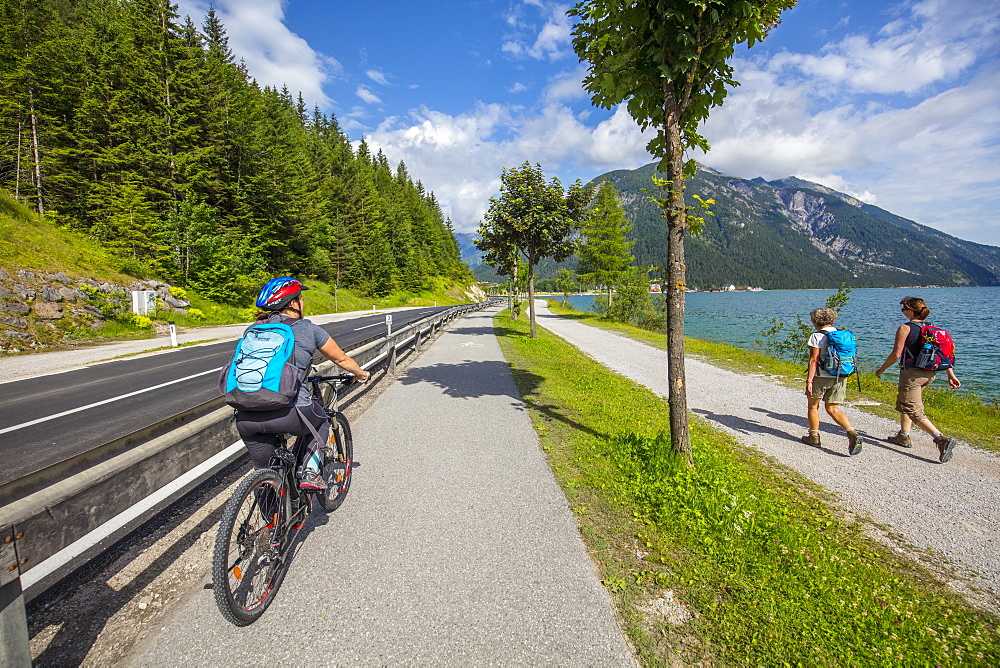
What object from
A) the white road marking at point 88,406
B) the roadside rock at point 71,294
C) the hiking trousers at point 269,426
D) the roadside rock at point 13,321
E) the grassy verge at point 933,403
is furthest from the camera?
the roadside rock at point 71,294

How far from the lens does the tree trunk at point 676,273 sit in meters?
4.30

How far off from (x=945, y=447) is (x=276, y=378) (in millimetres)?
7348

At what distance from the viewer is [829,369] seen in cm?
562

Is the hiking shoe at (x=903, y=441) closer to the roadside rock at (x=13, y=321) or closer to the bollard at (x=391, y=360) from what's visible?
the bollard at (x=391, y=360)

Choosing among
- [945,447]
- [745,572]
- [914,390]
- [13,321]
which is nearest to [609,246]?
[914,390]

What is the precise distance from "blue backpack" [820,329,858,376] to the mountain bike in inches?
249

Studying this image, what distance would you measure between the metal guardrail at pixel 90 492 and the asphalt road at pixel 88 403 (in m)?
2.53

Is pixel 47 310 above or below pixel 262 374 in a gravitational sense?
above

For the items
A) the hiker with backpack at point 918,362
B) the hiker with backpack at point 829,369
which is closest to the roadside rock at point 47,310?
the hiker with backpack at point 829,369

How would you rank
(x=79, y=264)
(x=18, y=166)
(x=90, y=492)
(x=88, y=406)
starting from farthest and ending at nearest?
1. (x=18, y=166)
2. (x=79, y=264)
3. (x=88, y=406)
4. (x=90, y=492)

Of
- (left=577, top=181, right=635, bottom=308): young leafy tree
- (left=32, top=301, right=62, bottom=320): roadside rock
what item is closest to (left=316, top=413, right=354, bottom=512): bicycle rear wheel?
(left=32, top=301, right=62, bottom=320): roadside rock

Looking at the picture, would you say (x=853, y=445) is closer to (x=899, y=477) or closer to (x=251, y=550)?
(x=899, y=477)

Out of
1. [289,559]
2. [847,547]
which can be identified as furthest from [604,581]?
[289,559]

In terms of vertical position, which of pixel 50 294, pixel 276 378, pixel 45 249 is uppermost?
pixel 45 249
